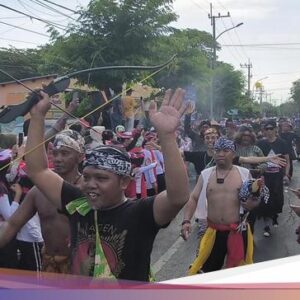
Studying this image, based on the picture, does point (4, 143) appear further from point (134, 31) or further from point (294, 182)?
point (294, 182)

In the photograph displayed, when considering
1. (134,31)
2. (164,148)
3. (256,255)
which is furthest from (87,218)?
(134,31)

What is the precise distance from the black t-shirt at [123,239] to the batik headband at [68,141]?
1.12 m

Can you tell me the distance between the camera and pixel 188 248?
7469 mm

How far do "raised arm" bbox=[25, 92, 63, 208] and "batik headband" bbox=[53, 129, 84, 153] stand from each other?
634 mm

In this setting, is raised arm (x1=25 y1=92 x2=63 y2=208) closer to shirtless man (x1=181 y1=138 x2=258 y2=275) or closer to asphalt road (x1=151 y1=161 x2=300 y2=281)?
shirtless man (x1=181 y1=138 x2=258 y2=275)

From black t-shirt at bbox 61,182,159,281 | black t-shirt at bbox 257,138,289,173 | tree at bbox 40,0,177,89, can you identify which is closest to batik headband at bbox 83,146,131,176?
black t-shirt at bbox 61,182,159,281

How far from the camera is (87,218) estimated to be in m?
2.73

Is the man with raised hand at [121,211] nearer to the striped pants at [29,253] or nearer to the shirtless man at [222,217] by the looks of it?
the striped pants at [29,253]

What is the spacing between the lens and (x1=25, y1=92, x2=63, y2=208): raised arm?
3.06 m

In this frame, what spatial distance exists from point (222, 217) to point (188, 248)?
2.61 m

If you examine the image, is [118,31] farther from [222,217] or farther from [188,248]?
[222,217]

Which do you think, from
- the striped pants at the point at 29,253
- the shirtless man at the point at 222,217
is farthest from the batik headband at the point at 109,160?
the shirtless man at the point at 222,217

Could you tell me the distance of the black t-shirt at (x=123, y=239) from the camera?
2.60 meters

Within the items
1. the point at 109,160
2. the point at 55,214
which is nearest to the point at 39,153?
the point at 109,160
